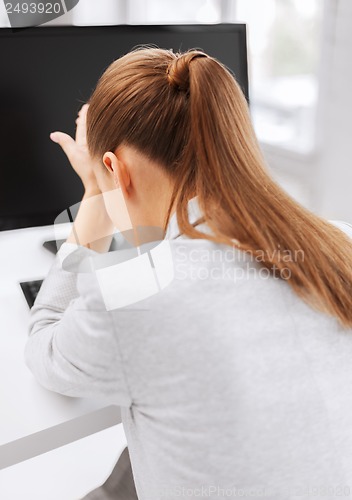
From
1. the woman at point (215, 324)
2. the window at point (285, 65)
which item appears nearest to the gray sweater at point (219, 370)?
the woman at point (215, 324)

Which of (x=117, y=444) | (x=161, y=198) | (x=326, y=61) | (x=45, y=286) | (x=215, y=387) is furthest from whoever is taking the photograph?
(x=326, y=61)

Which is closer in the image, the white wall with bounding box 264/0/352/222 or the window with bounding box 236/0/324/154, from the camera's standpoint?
the white wall with bounding box 264/0/352/222

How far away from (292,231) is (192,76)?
0.21m

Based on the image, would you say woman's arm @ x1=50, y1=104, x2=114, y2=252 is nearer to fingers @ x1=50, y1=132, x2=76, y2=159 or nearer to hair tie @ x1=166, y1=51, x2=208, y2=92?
fingers @ x1=50, y1=132, x2=76, y2=159

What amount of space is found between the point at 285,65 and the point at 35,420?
160 centimetres

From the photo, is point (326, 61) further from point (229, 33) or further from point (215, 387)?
point (215, 387)

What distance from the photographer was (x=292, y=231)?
0.65 m

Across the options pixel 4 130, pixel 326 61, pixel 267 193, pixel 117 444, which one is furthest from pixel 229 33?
pixel 117 444

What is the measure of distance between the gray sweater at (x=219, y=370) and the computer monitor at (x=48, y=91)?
0.45 m

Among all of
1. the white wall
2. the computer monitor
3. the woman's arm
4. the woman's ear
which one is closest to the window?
the white wall

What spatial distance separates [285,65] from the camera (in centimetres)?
198

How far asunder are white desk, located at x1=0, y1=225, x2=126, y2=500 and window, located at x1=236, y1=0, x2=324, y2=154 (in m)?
0.91

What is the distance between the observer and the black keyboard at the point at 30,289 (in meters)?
1.02

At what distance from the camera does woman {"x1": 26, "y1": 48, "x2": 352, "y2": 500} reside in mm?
593
